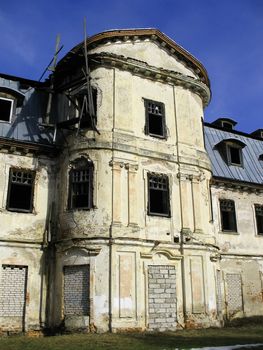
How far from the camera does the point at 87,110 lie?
1712cm

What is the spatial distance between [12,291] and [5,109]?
7.84 m

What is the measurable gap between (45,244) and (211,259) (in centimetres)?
695

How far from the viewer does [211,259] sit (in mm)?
17703

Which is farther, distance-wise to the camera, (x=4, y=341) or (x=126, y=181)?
(x=126, y=181)

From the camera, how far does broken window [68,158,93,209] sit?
16438 millimetres

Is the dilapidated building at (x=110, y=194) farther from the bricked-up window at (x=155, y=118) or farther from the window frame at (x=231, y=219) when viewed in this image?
the window frame at (x=231, y=219)

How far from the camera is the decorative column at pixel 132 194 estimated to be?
16.3 meters

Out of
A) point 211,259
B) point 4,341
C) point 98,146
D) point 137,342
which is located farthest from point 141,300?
point 98,146

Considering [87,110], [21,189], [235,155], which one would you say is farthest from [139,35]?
[235,155]

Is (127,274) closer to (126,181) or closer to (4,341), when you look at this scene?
(126,181)

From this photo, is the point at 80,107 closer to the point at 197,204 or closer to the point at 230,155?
the point at 197,204

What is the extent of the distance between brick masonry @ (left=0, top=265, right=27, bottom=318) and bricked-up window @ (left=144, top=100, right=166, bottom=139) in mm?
7973

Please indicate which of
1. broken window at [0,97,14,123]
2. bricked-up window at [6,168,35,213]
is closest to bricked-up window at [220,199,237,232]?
bricked-up window at [6,168,35,213]

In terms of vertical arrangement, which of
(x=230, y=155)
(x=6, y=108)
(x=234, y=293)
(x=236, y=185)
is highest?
(x=6, y=108)
